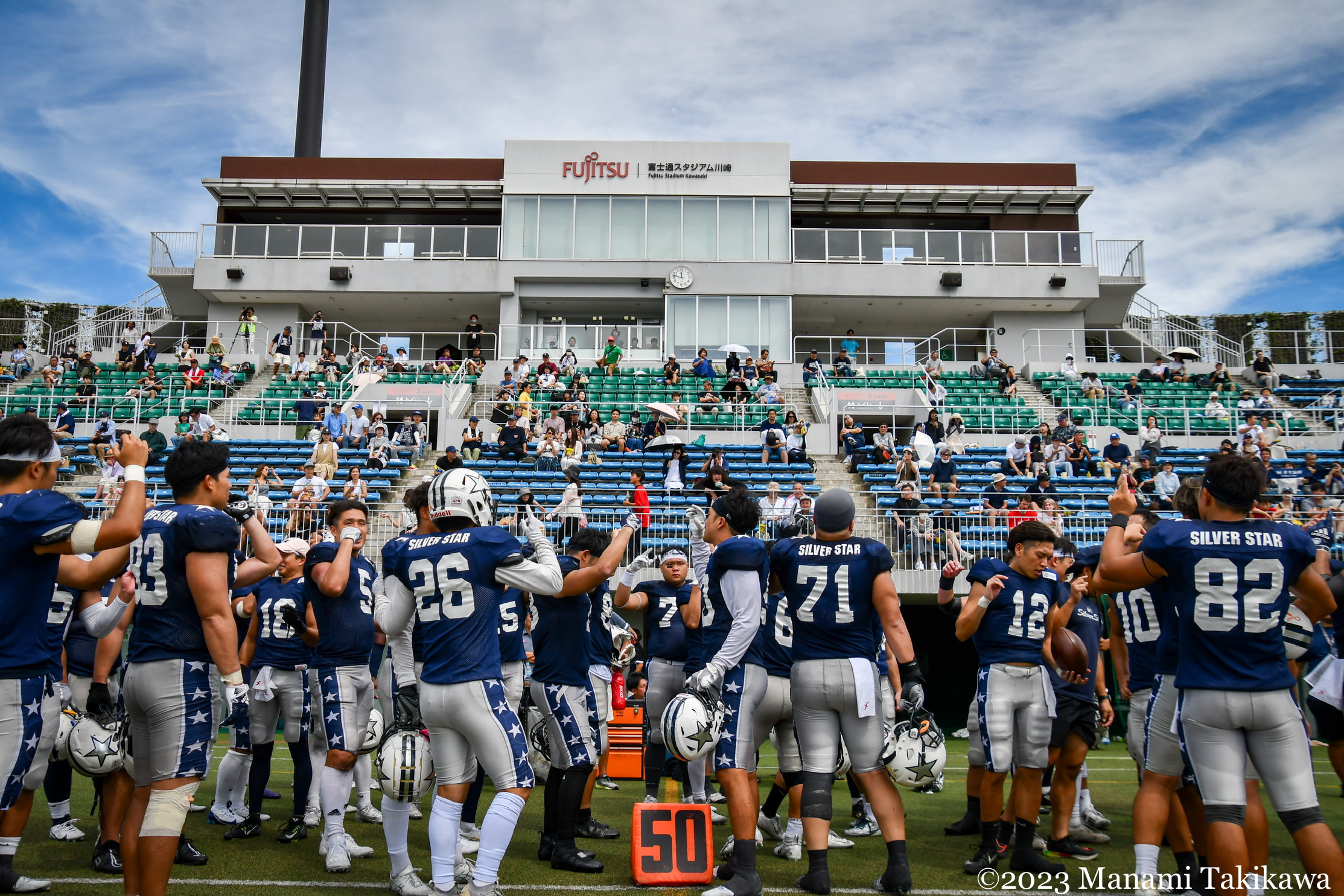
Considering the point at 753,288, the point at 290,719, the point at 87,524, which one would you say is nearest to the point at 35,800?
the point at 290,719

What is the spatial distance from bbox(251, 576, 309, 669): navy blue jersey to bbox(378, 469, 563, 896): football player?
7.11 feet

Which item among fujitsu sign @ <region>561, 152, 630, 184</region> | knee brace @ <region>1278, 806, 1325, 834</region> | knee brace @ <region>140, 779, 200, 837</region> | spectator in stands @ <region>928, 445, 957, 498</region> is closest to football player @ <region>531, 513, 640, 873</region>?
knee brace @ <region>140, 779, 200, 837</region>

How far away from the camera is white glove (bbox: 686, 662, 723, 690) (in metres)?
5.44

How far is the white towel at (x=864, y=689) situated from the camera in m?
5.32

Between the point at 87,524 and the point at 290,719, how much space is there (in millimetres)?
3068

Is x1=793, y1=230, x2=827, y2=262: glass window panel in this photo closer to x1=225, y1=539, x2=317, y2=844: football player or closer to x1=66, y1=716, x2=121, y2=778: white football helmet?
x1=225, y1=539, x2=317, y2=844: football player

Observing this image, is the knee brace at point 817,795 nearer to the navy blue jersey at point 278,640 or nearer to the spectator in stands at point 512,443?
the navy blue jersey at point 278,640

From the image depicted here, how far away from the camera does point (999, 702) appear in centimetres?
619

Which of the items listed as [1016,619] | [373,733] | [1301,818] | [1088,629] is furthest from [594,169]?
[1301,818]

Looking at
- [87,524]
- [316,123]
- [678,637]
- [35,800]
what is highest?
[316,123]

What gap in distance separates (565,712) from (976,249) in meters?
26.7

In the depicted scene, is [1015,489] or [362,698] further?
[1015,489]

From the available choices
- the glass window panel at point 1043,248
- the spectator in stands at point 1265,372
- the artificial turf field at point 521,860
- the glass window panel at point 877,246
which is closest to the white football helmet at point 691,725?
the artificial turf field at point 521,860

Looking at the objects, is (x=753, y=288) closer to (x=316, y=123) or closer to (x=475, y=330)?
(x=475, y=330)
